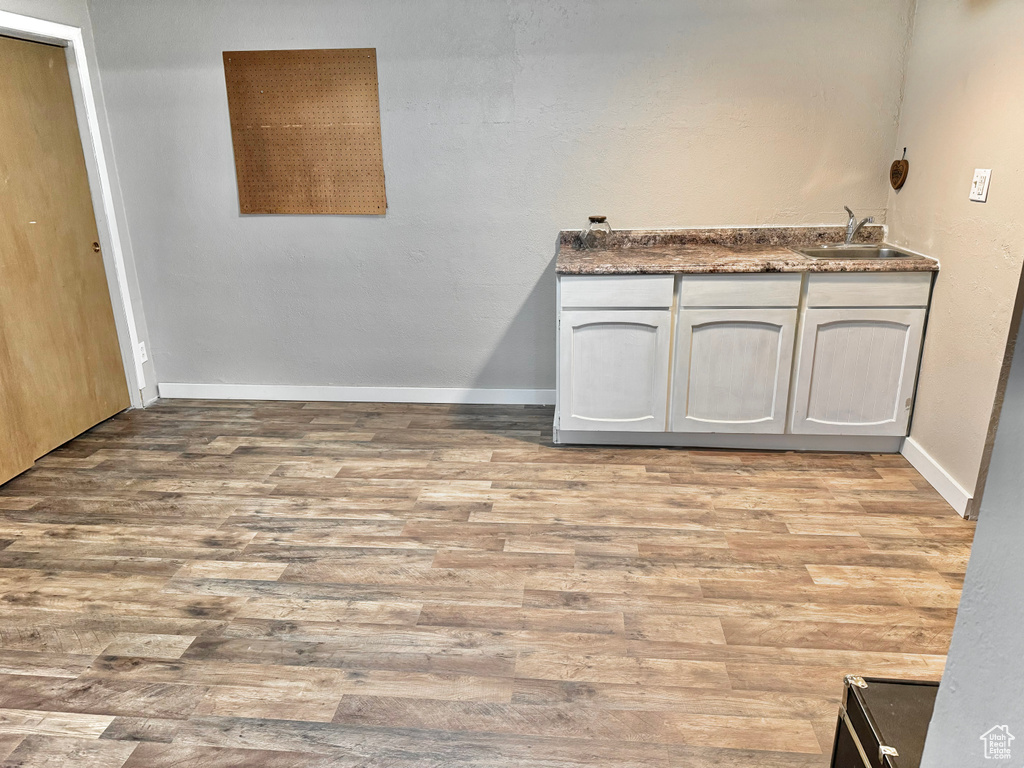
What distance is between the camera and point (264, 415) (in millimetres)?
3873

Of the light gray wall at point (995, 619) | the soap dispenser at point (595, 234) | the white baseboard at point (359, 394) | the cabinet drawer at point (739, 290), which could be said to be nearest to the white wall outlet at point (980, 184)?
the cabinet drawer at point (739, 290)

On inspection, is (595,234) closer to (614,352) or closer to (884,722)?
(614,352)

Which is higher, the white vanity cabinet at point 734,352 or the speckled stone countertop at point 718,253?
the speckled stone countertop at point 718,253

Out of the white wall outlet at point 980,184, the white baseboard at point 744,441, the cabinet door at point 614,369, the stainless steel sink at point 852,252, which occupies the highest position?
the white wall outlet at point 980,184

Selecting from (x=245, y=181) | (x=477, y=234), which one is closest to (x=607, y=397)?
(x=477, y=234)

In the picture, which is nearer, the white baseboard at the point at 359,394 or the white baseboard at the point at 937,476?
the white baseboard at the point at 937,476

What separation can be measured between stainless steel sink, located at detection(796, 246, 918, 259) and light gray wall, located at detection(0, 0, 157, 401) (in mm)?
3436

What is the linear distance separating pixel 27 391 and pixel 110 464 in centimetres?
48

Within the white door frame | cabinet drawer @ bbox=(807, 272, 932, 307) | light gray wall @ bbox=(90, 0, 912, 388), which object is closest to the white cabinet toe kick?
cabinet drawer @ bbox=(807, 272, 932, 307)

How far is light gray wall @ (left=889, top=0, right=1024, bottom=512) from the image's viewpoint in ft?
8.14

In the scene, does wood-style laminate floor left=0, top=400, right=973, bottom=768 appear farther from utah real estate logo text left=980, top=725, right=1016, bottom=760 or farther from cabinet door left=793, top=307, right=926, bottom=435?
utah real estate logo text left=980, top=725, right=1016, bottom=760

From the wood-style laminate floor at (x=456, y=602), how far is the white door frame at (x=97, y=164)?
0.65 m

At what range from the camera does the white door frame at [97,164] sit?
319 centimetres

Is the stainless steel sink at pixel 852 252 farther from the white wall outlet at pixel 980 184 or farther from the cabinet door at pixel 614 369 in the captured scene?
the cabinet door at pixel 614 369
